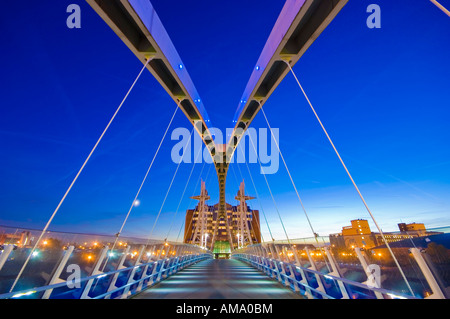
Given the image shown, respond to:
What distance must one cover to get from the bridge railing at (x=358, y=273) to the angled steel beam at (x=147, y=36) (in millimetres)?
7202

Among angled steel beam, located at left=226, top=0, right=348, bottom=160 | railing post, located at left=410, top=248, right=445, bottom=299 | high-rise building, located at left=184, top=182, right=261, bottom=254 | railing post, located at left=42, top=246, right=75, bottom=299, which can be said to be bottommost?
railing post, located at left=410, top=248, right=445, bottom=299

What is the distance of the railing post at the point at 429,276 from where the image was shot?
7.71 feet

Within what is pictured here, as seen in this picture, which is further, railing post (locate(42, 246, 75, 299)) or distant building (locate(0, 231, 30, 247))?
distant building (locate(0, 231, 30, 247))

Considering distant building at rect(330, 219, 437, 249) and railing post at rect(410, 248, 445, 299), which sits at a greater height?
distant building at rect(330, 219, 437, 249)

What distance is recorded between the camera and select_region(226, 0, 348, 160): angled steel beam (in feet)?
17.3

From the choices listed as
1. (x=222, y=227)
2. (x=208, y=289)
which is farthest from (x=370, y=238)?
(x=222, y=227)

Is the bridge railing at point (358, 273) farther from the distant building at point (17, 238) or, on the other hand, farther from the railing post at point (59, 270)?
the distant building at point (17, 238)

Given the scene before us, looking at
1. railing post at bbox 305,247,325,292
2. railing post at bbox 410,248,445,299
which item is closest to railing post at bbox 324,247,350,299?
railing post at bbox 305,247,325,292

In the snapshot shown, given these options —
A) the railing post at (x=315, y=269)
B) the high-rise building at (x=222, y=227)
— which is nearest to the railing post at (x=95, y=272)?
the railing post at (x=315, y=269)

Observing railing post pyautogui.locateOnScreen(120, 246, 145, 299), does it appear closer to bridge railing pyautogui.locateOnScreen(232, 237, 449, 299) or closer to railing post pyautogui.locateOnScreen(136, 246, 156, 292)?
railing post pyautogui.locateOnScreen(136, 246, 156, 292)

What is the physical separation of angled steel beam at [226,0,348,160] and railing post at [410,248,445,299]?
5116 millimetres
